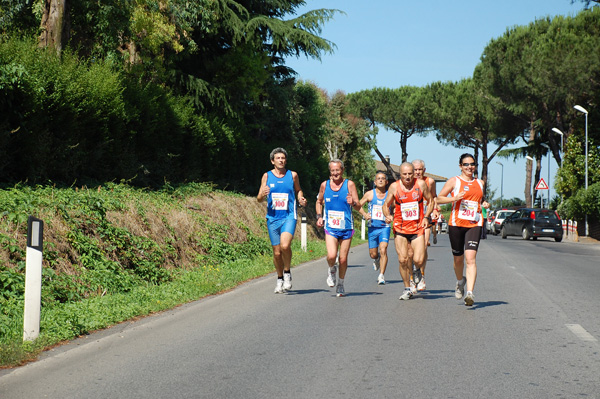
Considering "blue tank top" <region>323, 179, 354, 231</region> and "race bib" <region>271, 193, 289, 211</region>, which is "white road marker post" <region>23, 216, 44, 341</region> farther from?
"blue tank top" <region>323, 179, 354, 231</region>

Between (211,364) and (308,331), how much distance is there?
1.87m

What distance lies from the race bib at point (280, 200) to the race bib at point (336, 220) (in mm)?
663

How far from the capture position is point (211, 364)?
6047 millimetres

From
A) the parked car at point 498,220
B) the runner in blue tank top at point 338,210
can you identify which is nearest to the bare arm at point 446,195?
the runner in blue tank top at point 338,210

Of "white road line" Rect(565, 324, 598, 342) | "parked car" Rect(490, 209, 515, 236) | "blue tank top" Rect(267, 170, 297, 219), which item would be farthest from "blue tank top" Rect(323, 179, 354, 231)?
"parked car" Rect(490, 209, 515, 236)

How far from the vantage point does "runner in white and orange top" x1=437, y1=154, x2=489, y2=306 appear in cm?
967

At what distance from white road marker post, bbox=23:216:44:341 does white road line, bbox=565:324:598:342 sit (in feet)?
17.8

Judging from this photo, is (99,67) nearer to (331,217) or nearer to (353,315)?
(331,217)

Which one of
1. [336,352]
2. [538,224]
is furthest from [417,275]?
[538,224]

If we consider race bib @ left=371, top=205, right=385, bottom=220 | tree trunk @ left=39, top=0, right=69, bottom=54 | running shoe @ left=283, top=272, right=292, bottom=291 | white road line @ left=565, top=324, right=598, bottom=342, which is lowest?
white road line @ left=565, top=324, right=598, bottom=342

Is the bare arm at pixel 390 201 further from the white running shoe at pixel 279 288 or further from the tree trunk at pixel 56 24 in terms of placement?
the tree trunk at pixel 56 24

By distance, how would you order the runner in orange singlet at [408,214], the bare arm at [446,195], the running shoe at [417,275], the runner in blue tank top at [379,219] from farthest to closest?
1. the runner in blue tank top at [379,219]
2. the running shoe at [417,275]
3. the runner in orange singlet at [408,214]
4. the bare arm at [446,195]

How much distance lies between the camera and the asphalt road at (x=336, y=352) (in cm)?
524

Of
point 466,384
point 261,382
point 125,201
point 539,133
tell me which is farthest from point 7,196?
point 539,133
